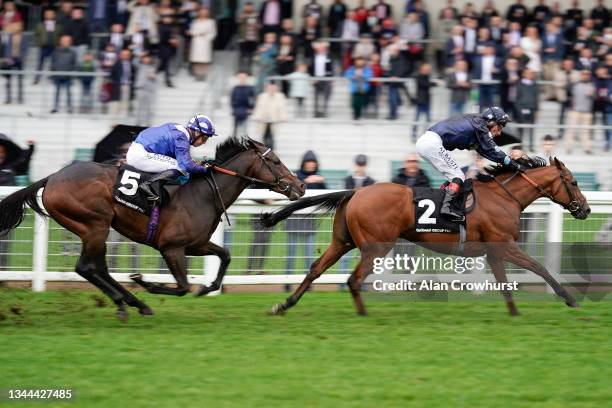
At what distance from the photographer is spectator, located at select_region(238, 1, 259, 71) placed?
52.2 ft

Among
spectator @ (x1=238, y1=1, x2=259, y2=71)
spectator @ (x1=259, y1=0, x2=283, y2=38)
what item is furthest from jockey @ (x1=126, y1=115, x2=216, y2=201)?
spectator @ (x1=259, y1=0, x2=283, y2=38)

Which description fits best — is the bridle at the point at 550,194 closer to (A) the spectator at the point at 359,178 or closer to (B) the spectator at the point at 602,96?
(A) the spectator at the point at 359,178

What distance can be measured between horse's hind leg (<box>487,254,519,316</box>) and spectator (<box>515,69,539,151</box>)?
6.18m

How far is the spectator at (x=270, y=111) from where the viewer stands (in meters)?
14.2

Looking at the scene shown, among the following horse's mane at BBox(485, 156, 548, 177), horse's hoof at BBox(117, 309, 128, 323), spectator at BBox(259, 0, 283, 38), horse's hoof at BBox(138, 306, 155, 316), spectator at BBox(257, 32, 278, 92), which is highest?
spectator at BBox(259, 0, 283, 38)

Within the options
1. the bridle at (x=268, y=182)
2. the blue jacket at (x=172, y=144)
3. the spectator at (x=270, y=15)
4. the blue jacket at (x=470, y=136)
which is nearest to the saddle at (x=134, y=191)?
the blue jacket at (x=172, y=144)

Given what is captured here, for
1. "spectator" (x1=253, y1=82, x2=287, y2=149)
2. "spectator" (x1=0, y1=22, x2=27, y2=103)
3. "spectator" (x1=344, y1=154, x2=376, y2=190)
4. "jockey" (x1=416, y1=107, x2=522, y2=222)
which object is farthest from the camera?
"spectator" (x1=0, y1=22, x2=27, y2=103)

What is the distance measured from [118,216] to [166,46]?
744 centimetres

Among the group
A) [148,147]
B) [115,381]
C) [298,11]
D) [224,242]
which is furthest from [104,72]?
[115,381]

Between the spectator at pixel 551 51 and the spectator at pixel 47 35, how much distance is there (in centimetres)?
715

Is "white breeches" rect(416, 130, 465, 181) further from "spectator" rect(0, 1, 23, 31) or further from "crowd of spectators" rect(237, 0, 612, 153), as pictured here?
"spectator" rect(0, 1, 23, 31)

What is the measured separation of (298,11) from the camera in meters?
17.0

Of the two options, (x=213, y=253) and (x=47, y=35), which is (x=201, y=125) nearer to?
(x=213, y=253)

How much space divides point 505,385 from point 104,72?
32.3ft
